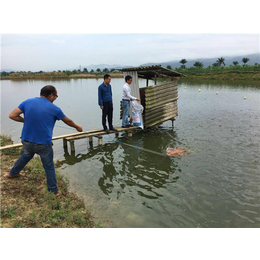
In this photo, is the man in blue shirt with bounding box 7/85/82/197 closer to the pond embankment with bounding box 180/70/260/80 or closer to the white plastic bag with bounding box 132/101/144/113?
the white plastic bag with bounding box 132/101/144/113

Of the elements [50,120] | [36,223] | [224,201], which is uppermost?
[50,120]

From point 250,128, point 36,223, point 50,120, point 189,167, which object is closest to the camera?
point 36,223

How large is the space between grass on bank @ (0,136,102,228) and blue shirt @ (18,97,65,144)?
136 cm

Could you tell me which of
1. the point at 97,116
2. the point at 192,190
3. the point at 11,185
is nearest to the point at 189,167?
the point at 192,190

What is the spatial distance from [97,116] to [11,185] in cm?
1093

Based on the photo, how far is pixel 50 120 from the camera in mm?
4316

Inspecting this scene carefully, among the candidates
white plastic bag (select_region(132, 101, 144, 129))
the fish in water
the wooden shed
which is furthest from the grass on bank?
the wooden shed

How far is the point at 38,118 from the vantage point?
4164 millimetres

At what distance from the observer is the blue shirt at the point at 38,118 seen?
4.15 meters

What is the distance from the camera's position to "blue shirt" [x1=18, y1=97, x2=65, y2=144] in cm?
415

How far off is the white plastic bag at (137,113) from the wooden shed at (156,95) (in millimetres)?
390

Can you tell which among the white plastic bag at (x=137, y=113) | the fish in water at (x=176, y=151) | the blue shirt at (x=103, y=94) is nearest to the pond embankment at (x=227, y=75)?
the white plastic bag at (x=137, y=113)

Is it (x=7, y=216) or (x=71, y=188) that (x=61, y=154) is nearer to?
(x=71, y=188)

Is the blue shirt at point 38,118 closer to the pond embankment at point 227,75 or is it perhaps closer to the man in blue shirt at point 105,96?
the man in blue shirt at point 105,96
